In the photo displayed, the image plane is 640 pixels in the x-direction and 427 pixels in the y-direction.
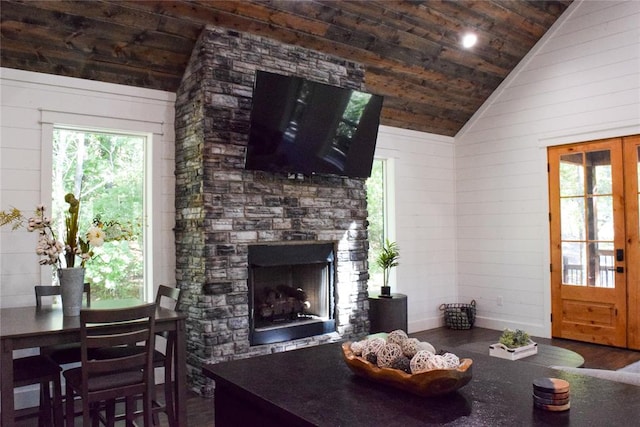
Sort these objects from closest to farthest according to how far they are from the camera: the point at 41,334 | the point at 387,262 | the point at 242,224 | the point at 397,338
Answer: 1. the point at 397,338
2. the point at 41,334
3. the point at 242,224
4. the point at 387,262

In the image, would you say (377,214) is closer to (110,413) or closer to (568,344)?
(568,344)

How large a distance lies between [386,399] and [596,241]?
5071mm

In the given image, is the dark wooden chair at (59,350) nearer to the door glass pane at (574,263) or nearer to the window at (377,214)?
the window at (377,214)

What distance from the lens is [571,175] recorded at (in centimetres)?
582

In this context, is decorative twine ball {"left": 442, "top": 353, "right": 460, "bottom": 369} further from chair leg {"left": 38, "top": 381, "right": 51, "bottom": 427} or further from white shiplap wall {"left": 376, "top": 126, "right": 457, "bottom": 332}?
white shiplap wall {"left": 376, "top": 126, "right": 457, "bottom": 332}

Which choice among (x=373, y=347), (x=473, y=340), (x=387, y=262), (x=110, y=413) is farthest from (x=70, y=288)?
(x=473, y=340)

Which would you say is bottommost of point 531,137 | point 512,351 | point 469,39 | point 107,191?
point 512,351

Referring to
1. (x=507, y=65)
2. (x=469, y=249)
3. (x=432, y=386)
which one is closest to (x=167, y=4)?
(x=432, y=386)

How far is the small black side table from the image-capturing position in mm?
5426

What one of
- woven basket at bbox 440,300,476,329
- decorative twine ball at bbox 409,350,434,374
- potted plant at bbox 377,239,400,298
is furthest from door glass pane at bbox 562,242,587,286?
decorative twine ball at bbox 409,350,434,374

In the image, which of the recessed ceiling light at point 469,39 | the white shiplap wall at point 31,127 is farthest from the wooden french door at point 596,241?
the white shiplap wall at point 31,127

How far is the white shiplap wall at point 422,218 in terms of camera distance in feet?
21.1

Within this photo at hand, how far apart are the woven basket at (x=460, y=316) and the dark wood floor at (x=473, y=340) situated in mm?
81

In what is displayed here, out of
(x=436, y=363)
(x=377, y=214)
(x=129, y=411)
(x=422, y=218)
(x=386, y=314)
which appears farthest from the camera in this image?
(x=422, y=218)
